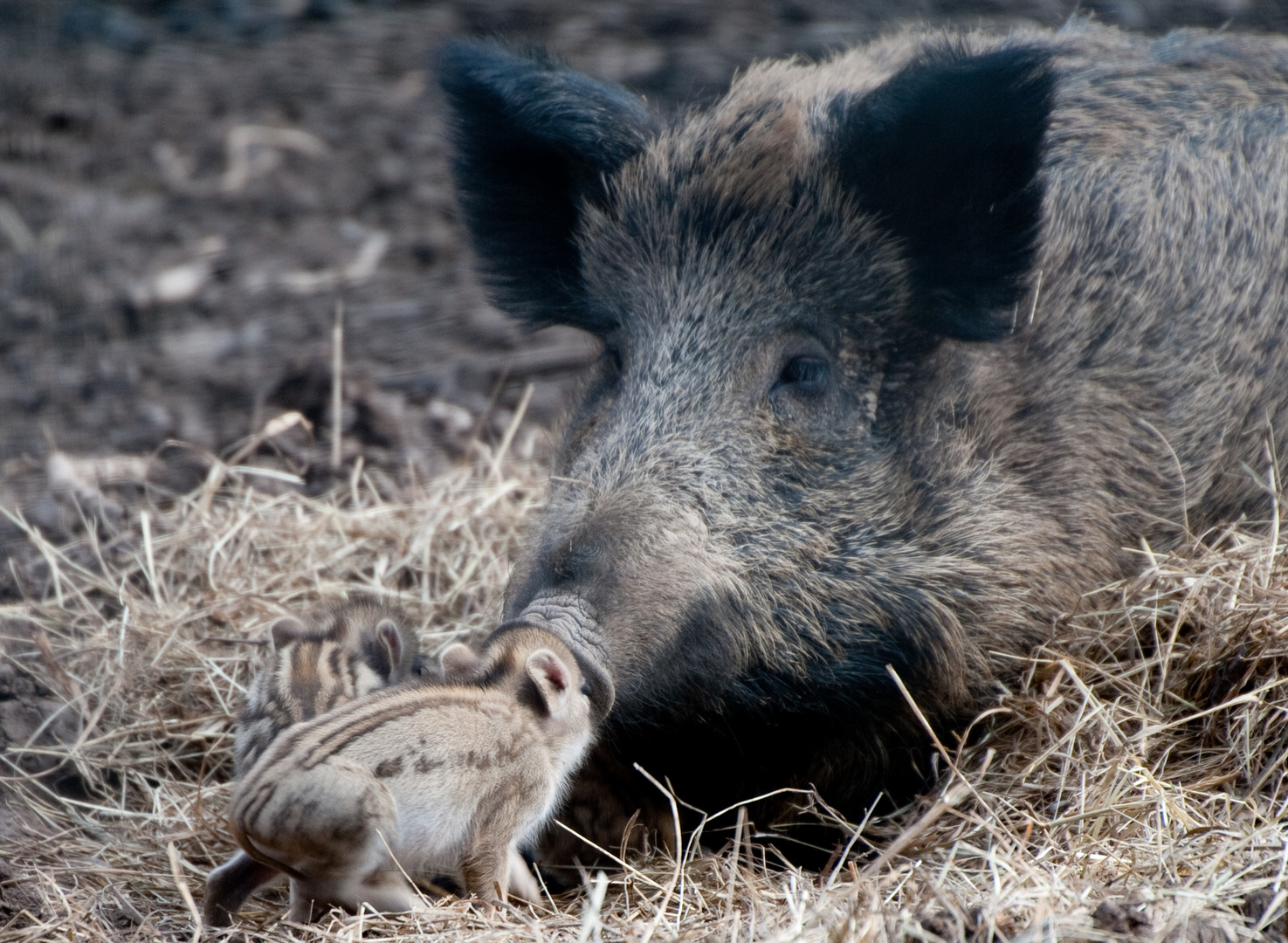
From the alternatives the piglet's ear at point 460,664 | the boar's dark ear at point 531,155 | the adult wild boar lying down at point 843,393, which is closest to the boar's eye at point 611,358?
the adult wild boar lying down at point 843,393

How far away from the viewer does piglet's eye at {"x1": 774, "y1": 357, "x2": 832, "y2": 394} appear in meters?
3.56

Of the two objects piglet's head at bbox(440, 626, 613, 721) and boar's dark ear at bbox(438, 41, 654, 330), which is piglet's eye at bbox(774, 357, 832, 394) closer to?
boar's dark ear at bbox(438, 41, 654, 330)

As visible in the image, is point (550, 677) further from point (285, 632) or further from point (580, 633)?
point (285, 632)

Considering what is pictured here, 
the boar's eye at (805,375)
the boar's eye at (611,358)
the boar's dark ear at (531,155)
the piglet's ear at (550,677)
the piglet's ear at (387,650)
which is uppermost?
the boar's dark ear at (531,155)

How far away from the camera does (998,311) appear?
3641 millimetres

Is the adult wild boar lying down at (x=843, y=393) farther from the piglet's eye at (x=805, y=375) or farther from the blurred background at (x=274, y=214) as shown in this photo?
the blurred background at (x=274, y=214)

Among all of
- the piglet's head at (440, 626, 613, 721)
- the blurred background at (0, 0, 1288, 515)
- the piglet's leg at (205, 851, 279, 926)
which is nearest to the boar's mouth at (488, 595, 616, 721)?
the piglet's head at (440, 626, 613, 721)

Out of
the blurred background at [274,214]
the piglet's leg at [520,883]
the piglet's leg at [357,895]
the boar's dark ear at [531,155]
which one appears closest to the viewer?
the piglet's leg at [357,895]

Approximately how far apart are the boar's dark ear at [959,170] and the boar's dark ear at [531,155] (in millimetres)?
702

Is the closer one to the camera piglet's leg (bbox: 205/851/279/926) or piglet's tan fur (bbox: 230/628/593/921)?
piglet's tan fur (bbox: 230/628/593/921)

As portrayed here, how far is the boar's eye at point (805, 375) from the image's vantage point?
11.7 ft

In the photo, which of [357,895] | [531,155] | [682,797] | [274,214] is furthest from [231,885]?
[274,214]

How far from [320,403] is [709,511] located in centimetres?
310

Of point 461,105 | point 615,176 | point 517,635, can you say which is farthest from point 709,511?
point 461,105
